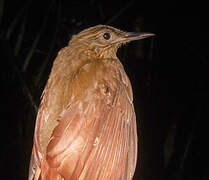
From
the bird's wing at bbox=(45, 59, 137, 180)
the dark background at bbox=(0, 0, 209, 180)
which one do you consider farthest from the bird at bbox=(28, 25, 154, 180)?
the dark background at bbox=(0, 0, 209, 180)

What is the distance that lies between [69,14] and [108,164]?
1.57 meters

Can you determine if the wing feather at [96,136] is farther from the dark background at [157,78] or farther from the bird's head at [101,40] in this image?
the dark background at [157,78]

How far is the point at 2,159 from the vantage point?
7.24 ft

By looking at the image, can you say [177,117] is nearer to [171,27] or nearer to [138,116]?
[138,116]

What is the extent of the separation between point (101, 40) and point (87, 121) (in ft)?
1.84

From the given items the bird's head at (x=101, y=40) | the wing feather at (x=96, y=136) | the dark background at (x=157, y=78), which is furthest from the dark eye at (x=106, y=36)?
the dark background at (x=157, y=78)

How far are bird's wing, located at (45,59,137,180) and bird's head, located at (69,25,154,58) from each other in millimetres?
243


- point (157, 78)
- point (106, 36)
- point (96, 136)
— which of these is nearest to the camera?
point (96, 136)

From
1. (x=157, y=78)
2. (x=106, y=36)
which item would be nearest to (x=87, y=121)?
(x=106, y=36)

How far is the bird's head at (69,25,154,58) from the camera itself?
145 cm

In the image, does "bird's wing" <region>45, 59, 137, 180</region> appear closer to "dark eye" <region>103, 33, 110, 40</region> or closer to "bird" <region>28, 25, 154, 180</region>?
"bird" <region>28, 25, 154, 180</region>

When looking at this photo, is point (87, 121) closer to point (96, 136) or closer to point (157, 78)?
point (96, 136)

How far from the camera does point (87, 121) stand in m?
1.14

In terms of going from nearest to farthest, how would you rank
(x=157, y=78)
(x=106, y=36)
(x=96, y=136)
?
(x=96, y=136)
(x=106, y=36)
(x=157, y=78)
